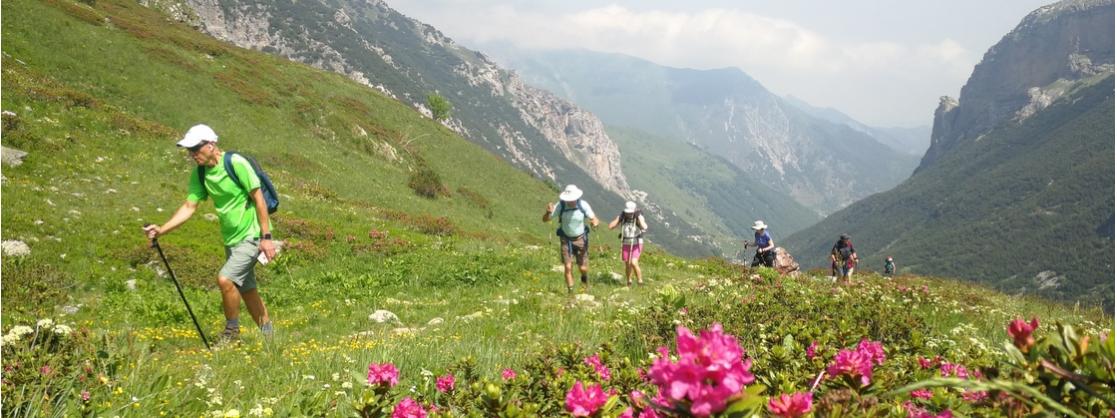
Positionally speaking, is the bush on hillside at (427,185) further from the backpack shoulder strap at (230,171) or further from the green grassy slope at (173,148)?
the backpack shoulder strap at (230,171)

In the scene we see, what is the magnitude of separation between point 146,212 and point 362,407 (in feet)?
54.1

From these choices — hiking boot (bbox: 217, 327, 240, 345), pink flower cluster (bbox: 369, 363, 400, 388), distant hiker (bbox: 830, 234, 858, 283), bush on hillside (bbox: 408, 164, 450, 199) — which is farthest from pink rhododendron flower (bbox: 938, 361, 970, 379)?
bush on hillside (bbox: 408, 164, 450, 199)

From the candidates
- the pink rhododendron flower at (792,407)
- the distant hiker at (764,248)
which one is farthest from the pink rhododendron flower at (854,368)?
the distant hiker at (764,248)

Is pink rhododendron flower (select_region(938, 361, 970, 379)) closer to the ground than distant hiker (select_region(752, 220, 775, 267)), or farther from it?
farther from it

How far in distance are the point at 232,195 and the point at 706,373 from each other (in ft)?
22.9

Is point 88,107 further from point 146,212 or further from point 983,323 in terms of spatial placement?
point 983,323

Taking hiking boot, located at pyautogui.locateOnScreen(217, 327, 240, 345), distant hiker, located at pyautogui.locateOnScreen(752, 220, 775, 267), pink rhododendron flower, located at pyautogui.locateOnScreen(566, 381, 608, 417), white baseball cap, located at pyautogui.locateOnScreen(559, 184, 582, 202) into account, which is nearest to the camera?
pink rhododendron flower, located at pyautogui.locateOnScreen(566, 381, 608, 417)

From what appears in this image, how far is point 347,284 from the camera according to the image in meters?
12.3

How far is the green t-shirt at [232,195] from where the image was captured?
6750 millimetres

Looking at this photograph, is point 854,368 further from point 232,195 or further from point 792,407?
point 232,195

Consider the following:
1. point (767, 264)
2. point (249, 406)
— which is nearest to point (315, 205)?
point (767, 264)

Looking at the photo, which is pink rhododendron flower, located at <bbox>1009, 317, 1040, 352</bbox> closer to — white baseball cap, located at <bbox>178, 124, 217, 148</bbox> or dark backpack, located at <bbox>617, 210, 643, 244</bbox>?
white baseball cap, located at <bbox>178, 124, 217, 148</bbox>

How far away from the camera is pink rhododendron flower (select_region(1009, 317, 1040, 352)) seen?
153cm

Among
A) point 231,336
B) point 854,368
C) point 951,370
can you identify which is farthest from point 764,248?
point 854,368
